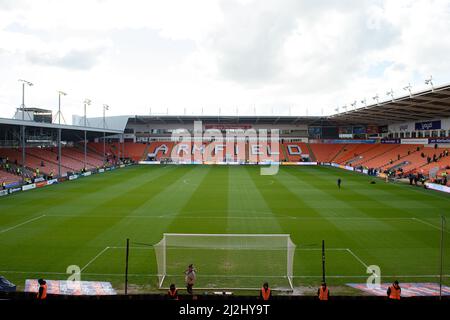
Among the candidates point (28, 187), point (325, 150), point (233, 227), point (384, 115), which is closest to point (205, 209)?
point (233, 227)

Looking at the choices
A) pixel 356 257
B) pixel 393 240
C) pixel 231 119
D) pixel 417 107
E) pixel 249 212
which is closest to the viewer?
pixel 356 257

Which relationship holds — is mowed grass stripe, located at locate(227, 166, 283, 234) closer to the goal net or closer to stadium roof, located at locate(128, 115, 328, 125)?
the goal net

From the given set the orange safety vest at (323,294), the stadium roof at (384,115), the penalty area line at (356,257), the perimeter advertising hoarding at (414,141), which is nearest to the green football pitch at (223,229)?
the penalty area line at (356,257)

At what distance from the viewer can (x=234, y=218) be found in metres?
23.6

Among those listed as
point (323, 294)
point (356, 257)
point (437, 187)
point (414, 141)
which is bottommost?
point (356, 257)

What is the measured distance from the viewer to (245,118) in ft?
255

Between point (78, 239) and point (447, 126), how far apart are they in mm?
49016

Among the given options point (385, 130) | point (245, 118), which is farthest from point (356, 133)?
point (245, 118)

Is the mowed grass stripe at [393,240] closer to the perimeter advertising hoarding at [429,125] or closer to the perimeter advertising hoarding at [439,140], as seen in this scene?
the perimeter advertising hoarding at [439,140]

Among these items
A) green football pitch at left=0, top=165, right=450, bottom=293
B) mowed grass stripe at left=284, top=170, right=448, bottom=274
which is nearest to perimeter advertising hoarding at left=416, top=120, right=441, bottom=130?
green football pitch at left=0, top=165, right=450, bottom=293

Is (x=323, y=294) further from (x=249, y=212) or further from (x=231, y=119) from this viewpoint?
(x=231, y=119)

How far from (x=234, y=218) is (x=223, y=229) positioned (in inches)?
116

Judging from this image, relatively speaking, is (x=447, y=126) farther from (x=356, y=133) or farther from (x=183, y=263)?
(x=183, y=263)

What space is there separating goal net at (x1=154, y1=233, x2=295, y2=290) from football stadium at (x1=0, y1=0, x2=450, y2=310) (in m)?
0.06
